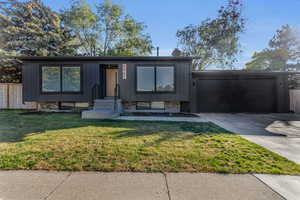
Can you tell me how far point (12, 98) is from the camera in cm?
983

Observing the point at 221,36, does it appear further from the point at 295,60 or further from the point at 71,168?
the point at 71,168

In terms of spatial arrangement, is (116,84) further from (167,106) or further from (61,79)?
(167,106)

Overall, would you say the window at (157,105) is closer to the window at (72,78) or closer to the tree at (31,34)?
the window at (72,78)

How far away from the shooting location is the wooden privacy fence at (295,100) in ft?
30.7

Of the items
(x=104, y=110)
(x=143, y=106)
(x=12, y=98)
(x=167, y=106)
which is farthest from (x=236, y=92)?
→ (x=12, y=98)

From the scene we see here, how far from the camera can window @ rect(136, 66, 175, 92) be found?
28.2ft

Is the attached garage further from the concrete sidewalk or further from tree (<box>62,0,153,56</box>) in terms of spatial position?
tree (<box>62,0,153,56</box>)

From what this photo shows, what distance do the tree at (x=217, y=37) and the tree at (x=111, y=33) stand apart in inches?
185

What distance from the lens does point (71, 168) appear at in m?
2.46

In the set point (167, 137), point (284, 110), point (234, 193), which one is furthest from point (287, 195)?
point (284, 110)

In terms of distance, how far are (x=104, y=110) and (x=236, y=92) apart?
26.8 feet

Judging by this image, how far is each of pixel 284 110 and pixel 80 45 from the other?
18.6 meters

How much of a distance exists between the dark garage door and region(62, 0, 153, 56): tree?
9823 millimetres

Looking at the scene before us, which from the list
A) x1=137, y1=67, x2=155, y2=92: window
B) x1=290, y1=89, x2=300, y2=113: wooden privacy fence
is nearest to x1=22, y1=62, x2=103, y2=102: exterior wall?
x1=137, y1=67, x2=155, y2=92: window
